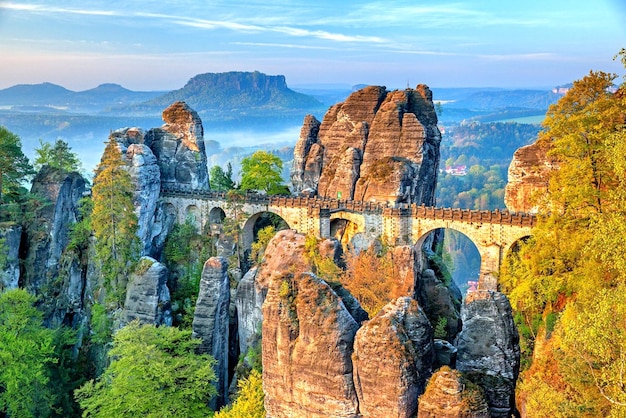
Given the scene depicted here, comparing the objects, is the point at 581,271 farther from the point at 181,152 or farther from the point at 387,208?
the point at 181,152

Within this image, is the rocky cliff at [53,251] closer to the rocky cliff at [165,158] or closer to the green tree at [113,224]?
the green tree at [113,224]

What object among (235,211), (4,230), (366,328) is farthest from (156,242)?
(366,328)

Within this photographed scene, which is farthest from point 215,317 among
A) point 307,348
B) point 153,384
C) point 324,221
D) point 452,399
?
point 452,399

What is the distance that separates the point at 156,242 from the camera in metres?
44.3

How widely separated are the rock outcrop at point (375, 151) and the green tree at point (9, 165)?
756 inches

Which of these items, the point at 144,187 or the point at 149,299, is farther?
the point at 144,187

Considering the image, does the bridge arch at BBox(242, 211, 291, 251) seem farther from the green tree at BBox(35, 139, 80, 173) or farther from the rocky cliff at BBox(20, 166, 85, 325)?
the green tree at BBox(35, 139, 80, 173)

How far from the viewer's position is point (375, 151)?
4266 cm

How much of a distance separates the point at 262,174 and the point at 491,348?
33532mm

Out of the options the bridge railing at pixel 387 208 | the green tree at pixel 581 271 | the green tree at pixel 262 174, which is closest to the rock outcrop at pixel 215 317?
the bridge railing at pixel 387 208

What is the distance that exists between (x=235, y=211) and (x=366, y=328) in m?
30.5

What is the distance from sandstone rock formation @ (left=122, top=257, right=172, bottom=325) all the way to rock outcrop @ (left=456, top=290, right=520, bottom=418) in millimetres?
19996

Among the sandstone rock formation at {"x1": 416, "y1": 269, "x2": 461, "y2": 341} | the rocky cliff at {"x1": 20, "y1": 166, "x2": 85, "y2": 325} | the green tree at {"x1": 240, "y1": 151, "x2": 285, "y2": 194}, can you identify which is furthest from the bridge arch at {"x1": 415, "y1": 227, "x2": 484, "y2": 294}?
the rocky cliff at {"x1": 20, "y1": 166, "x2": 85, "y2": 325}

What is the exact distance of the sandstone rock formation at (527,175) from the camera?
34.3 meters
